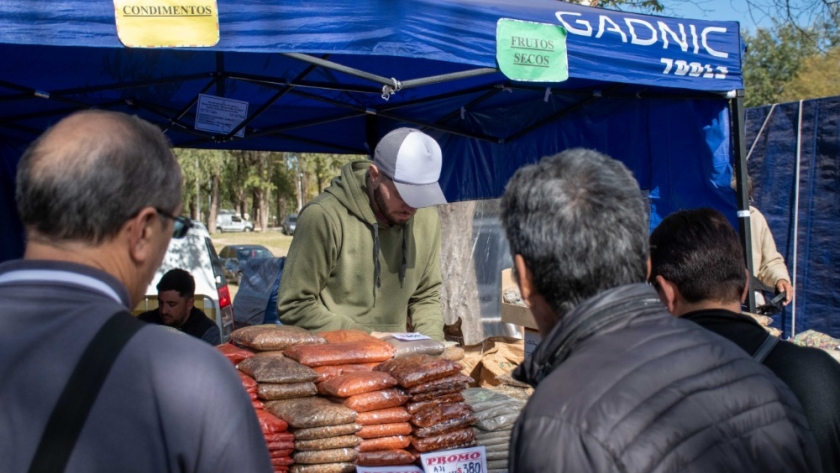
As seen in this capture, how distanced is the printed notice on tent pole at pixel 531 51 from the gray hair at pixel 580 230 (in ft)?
7.10

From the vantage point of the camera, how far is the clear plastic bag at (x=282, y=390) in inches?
91.2

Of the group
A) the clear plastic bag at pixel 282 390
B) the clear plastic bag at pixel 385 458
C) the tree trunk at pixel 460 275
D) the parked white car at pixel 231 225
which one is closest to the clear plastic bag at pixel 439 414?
the clear plastic bag at pixel 385 458

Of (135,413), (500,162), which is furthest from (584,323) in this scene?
(500,162)

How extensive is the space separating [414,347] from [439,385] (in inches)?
9.9

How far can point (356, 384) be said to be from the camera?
7.49ft

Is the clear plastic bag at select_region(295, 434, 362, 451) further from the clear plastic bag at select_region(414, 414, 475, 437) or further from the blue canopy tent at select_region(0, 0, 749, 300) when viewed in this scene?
the blue canopy tent at select_region(0, 0, 749, 300)

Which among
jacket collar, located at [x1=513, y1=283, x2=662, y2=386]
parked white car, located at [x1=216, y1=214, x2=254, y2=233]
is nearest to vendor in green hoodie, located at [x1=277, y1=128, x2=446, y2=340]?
jacket collar, located at [x1=513, y1=283, x2=662, y2=386]

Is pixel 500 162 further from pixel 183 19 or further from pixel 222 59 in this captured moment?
pixel 183 19

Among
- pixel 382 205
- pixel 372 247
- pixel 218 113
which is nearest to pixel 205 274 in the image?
pixel 218 113

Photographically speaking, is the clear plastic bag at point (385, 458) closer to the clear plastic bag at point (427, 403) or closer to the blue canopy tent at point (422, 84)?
the clear plastic bag at point (427, 403)

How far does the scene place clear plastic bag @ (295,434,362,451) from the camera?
2.21 m

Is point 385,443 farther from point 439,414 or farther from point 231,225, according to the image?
point 231,225

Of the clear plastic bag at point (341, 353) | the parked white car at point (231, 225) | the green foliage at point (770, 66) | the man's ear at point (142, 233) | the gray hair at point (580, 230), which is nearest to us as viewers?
the man's ear at point (142, 233)

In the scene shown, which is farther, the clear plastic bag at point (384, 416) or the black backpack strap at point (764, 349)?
the clear plastic bag at point (384, 416)
